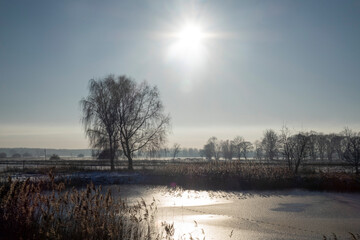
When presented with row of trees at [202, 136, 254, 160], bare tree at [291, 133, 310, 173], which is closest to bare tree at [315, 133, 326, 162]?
row of trees at [202, 136, 254, 160]

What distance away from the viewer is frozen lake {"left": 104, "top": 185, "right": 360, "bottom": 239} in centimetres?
817

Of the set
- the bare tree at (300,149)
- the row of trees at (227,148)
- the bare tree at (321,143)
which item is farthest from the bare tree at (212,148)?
the bare tree at (300,149)

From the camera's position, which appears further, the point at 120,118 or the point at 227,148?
the point at 227,148

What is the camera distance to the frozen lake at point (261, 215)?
8172 millimetres

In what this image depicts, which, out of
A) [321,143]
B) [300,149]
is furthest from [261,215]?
[321,143]

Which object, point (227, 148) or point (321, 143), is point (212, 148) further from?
point (321, 143)

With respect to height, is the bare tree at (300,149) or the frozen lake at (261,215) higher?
the bare tree at (300,149)

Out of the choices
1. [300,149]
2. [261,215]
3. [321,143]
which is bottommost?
[261,215]

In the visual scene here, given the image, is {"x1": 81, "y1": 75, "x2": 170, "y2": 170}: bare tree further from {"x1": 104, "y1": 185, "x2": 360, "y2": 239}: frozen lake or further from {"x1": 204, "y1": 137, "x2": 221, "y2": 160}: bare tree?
{"x1": 204, "y1": 137, "x2": 221, "y2": 160}: bare tree

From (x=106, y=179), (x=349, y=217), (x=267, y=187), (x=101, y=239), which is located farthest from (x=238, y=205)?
(x=106, y=179)

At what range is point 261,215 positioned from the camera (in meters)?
10.5

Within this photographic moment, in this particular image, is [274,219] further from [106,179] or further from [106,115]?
[106,115]

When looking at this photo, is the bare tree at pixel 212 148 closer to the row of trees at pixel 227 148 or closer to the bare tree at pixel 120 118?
the row of trees at pixel 227 148

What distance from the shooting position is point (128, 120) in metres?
30.4
